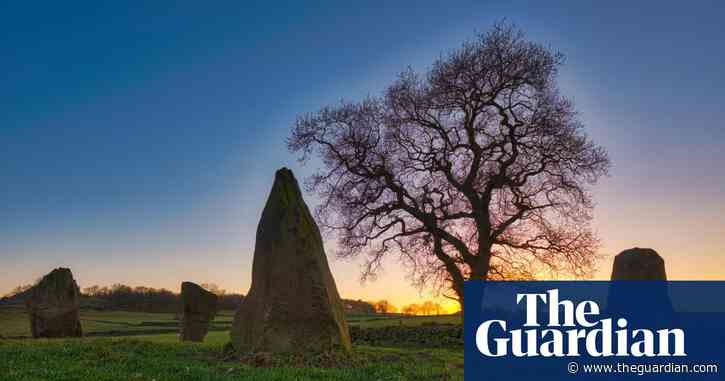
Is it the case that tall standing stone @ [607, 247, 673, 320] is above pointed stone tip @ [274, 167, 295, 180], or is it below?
below

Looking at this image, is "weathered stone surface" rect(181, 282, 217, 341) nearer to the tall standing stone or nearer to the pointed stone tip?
the pointed stone tip

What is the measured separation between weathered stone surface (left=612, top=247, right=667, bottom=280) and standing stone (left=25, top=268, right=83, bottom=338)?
921 inches

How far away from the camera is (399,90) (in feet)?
111

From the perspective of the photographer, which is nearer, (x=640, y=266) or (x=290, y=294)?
(x=290, y=294)

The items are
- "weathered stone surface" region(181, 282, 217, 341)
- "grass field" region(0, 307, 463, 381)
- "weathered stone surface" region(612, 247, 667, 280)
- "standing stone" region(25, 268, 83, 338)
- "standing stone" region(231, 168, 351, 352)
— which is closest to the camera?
"grass field" region(0, 307, 463, 381)

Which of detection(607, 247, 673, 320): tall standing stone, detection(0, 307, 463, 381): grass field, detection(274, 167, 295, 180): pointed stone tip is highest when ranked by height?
detection(274, 167, 295, 180): pointed stone tip

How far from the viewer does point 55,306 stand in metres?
27.8

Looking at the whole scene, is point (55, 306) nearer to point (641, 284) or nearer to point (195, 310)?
point (195, 310)

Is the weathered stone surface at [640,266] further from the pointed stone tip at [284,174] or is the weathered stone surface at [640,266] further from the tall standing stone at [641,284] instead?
the pointed stone tip at [284,174]

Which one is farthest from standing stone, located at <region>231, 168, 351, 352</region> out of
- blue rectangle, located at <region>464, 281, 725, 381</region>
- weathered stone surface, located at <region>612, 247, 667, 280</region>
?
weathered stone surface, located at <region>612, 247, 667, 280</region>

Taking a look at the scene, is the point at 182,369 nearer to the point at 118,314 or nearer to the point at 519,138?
the point at 519,138

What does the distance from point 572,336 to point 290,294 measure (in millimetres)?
6778

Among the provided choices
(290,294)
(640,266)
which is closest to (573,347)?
(290,294)

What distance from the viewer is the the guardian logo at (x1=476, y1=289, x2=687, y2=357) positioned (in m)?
14.4
